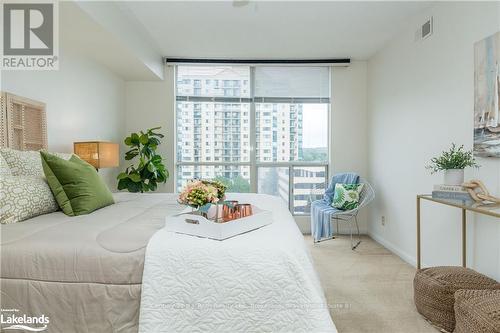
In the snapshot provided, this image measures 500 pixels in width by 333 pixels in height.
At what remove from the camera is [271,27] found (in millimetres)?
3434

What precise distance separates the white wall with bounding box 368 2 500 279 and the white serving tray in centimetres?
188

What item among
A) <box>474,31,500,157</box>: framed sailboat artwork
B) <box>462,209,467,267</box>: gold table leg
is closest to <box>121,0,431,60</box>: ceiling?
<box>474,31,500,157</box>: framed sailboat artwork

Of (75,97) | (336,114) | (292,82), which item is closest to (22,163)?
(75,97)

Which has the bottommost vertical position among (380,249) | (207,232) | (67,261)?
(380,249)

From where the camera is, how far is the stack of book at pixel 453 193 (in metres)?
2.17

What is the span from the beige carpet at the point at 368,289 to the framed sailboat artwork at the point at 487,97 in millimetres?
1294

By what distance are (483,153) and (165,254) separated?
2.35 meters

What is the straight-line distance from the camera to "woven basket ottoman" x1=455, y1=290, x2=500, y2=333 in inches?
58.7

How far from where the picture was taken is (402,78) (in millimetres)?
3562

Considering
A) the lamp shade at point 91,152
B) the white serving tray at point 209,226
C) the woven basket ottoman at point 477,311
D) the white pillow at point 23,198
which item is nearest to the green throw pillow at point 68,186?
the white pillow at point 23,198

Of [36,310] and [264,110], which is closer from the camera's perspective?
[36,310]

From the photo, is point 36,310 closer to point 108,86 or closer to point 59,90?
point 59,90

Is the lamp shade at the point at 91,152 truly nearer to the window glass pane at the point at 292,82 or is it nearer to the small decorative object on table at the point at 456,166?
the window glass pane at the point at 292,82

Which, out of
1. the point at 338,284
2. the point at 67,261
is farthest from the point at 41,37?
the point at 338,284
